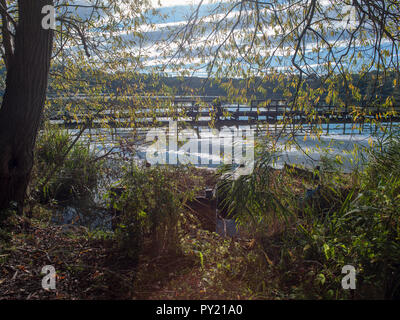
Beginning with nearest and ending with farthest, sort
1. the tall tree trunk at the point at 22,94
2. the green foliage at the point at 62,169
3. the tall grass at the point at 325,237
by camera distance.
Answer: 1. the tall grass at the point at 325,237
2. the tall tree trunk at the point at 22,94
3. the green foliage at the point at 62,169

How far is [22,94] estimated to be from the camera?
3.59 metres

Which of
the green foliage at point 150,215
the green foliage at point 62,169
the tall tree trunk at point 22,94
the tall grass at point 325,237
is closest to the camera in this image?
the tall grass at point 325,237

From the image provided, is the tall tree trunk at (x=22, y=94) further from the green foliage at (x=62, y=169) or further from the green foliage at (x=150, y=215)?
the green foliage at (x=150, y=215)

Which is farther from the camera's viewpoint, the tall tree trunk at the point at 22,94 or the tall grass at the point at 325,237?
the tall tree trunk at the point at 22,94

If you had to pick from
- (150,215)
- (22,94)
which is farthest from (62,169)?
(150,215)

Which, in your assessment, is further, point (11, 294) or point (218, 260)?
point (218, 260)

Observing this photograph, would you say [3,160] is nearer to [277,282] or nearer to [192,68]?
[192,68]

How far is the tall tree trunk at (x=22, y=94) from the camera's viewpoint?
3529mm

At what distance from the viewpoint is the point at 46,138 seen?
21.7 ft

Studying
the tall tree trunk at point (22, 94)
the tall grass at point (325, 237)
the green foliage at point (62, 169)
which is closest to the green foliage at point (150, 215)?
the tall grass at point (325, 237)

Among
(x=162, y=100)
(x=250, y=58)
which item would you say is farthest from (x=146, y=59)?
(x=250, y=58)

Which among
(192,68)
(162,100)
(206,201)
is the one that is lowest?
(206,201)

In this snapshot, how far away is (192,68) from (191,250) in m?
2.38

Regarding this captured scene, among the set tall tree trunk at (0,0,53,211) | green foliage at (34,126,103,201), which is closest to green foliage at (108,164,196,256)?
tall tree trunk at (0,0,53,211)
